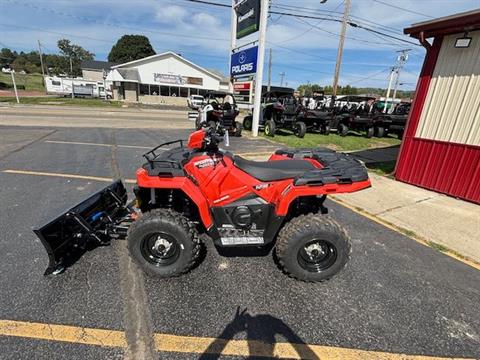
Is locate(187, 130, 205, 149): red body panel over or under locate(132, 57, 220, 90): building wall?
under

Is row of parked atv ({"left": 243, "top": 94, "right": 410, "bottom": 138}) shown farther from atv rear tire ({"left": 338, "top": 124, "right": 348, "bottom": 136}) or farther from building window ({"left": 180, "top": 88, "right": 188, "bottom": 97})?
building window ({"left": 180, "top": 88, "right": 188, "bottom": 97})

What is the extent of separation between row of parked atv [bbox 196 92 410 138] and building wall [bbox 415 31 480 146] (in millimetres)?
6420

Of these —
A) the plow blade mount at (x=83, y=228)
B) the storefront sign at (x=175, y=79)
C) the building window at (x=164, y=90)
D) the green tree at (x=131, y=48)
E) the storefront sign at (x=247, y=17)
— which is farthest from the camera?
the green tree at (x=131, y=48)

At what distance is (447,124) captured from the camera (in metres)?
5.46

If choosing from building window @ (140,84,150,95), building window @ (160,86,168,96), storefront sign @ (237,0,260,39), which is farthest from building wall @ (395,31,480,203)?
building window @ (140,84,150,95)

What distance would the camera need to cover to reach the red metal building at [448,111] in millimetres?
5031

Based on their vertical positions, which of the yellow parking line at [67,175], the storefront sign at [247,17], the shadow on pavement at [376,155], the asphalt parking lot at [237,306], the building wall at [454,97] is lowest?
the yellow parking line at [67,175]

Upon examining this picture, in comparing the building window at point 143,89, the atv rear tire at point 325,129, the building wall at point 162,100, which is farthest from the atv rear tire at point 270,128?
the building window at point 143,89

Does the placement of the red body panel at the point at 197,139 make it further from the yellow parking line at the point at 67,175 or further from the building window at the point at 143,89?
the building window at the point at 143,89

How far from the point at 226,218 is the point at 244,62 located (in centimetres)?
1186

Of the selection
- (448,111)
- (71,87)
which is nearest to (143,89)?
(71,87)

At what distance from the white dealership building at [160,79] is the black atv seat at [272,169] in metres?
35.0

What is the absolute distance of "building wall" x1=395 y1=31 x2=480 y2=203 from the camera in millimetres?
5086

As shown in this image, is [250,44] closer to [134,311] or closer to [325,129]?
[325,129]
